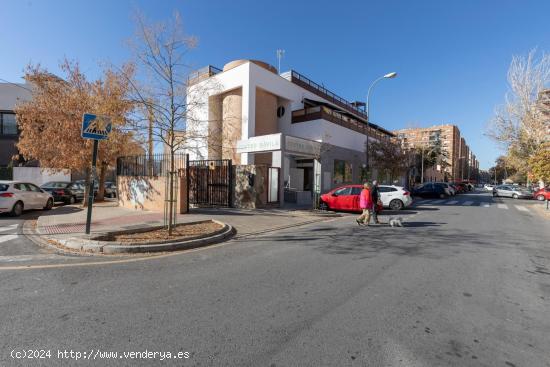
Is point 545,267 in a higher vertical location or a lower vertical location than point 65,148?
lower

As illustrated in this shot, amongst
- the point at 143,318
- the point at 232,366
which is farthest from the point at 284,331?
the point at 143,318

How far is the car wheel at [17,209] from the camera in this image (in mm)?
11253

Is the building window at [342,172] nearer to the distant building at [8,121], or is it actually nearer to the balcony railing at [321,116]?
the balcony railing at [321,116]

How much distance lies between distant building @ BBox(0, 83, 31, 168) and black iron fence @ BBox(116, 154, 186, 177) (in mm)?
22177

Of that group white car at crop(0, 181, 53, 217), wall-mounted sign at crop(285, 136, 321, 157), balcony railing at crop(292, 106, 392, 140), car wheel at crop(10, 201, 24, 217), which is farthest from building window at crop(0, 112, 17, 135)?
wall-mounted sign at crop(285, 136, 321, 157)

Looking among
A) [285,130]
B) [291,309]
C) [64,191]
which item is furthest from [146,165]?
[285,130]

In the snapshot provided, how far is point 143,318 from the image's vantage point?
3211 millimetres

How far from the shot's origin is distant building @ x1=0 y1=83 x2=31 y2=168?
27.3 m

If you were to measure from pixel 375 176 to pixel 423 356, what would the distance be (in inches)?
1147

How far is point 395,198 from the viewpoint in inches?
615

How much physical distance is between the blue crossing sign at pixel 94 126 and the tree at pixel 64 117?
598 cm

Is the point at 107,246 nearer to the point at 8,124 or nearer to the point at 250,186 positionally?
the point at 250,186

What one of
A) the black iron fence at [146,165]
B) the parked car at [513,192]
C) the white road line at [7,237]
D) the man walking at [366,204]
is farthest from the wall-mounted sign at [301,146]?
the parked car at [513,192]

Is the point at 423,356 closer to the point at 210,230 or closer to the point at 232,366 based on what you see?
the point at 232,366
